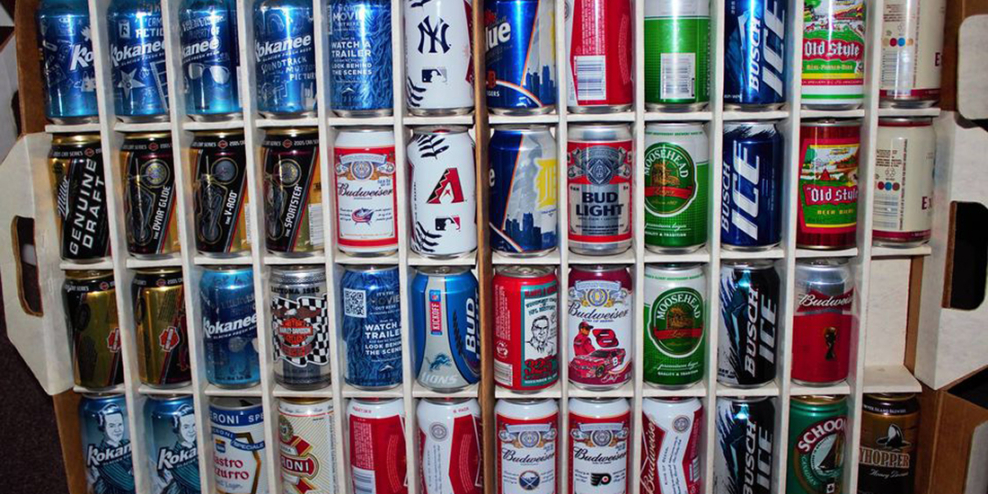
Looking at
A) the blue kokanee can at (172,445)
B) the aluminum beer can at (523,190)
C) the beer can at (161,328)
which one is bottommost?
the blue kokanee can at (172,445)

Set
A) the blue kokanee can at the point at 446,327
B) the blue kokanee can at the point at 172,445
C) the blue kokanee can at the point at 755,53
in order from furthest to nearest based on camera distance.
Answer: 1. the blue kokanee can at the point at 172,445
2. the blue kokanee can at the point at 446,327
3. the blue kokanee can at the point at 755,53

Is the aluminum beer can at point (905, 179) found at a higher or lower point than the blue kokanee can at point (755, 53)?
lower

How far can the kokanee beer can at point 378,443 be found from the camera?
6.13 feet

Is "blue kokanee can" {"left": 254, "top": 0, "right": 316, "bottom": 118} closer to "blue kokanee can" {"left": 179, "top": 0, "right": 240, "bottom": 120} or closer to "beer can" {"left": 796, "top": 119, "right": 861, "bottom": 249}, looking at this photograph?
"blue kokanee can" {"left": 179, "top": 0, "right": 240, "bottom": 120}

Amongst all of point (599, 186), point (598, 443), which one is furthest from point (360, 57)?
point (598, 443)

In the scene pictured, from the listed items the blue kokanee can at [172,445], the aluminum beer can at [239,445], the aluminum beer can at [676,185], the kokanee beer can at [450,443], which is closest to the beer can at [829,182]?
the aluminum beer can at [676,185]

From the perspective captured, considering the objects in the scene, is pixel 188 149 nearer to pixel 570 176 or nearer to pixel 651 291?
pixel 570 176

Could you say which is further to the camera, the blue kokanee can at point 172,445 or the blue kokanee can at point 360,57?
the blue kokanee can at point 172,445

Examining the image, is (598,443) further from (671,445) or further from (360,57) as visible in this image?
(360,57)

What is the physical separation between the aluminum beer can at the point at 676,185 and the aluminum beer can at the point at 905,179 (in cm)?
38

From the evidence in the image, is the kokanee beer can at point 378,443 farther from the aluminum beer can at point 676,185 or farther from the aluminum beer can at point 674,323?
the aluminum beer can at point 676,185

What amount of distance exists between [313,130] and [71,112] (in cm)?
53

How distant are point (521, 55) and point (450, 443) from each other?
33.8 inches

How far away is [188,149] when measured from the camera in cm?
185
